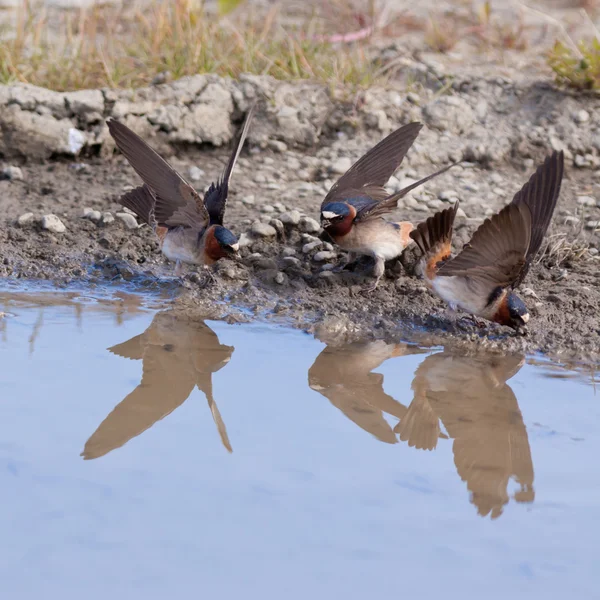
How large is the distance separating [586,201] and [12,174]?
12.9ft

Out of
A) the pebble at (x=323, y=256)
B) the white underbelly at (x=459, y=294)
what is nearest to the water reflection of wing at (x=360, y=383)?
the white underbelly at (x=459, y=294)

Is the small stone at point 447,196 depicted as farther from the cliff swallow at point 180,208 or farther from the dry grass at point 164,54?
the cliff swallow at point 180,208

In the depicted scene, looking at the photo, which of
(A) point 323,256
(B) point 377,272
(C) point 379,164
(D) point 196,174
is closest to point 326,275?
(A) point 323,256

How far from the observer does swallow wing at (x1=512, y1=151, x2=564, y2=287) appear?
15.4 feet

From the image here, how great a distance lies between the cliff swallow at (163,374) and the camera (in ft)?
11.9

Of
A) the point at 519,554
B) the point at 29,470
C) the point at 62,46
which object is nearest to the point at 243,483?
the point at 29,470

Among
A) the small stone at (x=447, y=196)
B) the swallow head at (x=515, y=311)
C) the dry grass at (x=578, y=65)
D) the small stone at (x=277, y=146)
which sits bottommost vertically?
the swallow head at (x=515, y=311)

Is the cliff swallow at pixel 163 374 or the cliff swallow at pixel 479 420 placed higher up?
the cliff swallow at pixel 479 420

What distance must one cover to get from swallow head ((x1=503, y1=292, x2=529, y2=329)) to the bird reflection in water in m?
0.19

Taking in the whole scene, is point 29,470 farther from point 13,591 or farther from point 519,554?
point 519,554

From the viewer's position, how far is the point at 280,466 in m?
3.38

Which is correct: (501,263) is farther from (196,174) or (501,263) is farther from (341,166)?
(196,174)

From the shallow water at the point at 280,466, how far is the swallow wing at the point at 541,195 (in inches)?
24.7

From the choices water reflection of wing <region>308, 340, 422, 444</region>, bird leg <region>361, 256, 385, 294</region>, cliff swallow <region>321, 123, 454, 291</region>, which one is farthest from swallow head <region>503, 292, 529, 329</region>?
bird leg <region>361, 256, 385, 294</region>
